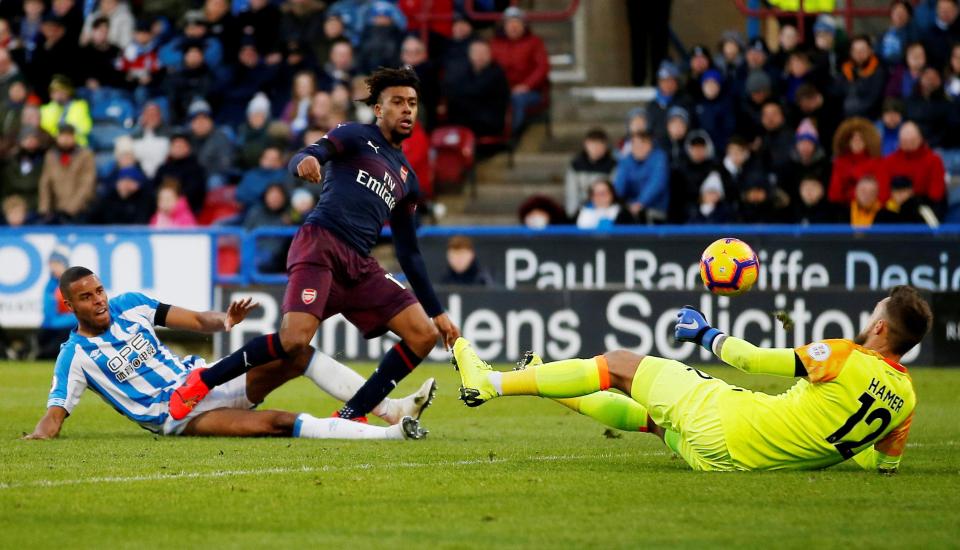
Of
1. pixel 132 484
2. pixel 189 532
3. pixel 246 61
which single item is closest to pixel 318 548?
pixel 189 532

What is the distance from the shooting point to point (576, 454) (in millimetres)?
9242

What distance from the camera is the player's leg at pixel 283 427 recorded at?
32.2 feet

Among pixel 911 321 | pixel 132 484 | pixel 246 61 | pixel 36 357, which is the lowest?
pixel 36 357

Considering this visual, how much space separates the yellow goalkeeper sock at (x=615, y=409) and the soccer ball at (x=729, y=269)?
2.82 ft

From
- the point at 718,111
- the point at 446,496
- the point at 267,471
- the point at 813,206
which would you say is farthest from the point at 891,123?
the point at 446,496

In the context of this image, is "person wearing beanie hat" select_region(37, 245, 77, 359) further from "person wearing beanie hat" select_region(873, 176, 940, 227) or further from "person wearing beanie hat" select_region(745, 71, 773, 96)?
"person wearing beanie hat" select_region(873, 176, 940, 227)

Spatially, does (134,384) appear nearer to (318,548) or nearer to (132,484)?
(132,484)

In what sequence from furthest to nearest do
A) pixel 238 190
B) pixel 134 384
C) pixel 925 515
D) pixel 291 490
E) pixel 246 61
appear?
pixel 246 61 → pixel 238 190 → pixel 134 384 → pixel 291 490 → pixel 925 515

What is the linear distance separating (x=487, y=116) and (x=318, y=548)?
15.2 metres

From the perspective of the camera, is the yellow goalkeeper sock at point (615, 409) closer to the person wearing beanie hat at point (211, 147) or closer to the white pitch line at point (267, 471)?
the white pitch line at point (267, 471)

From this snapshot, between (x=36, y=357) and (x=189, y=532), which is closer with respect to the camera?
(x=189, y=532)

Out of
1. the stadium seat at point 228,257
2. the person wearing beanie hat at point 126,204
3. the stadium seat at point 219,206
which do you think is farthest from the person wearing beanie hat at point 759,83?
the person wearing beanie hat at point 126,204

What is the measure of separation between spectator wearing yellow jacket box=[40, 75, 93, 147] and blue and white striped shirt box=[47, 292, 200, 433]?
1210 cm

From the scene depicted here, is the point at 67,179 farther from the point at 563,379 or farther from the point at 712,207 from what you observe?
the point at 563,379
